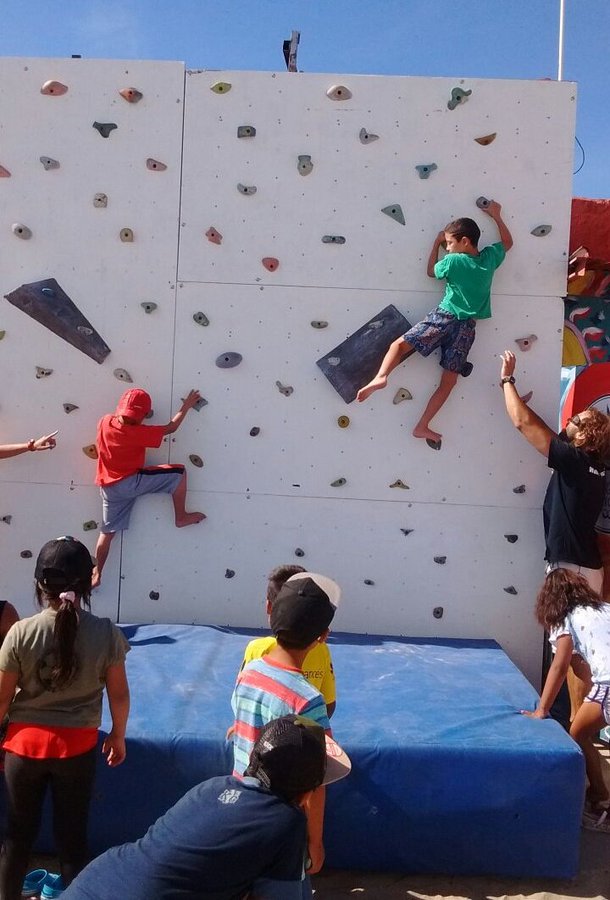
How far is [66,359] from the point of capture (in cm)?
461

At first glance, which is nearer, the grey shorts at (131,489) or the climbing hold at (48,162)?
the grey shorts at (131,489)

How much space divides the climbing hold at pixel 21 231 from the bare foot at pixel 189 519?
1952mm

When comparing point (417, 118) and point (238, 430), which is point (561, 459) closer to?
point (238, 430)

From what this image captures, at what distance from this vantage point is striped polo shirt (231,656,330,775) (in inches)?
80.1

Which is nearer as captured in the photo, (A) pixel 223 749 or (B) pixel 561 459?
(A) pixel 223 749

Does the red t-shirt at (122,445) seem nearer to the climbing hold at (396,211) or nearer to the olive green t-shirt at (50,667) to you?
the climbing hold at (396,211)

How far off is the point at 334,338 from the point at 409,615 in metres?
1.72

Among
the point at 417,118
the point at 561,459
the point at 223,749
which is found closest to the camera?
the point at 223,749

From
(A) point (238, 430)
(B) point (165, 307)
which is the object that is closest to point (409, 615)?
(A) point (238, 430)

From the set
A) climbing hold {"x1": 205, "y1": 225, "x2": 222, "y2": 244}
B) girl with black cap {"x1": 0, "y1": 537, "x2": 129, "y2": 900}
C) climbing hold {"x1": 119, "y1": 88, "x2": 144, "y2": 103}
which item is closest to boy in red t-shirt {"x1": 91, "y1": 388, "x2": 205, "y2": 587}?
climbing hold {"x1": 205, "y1": 225, "x2": 222, "y2": 244}

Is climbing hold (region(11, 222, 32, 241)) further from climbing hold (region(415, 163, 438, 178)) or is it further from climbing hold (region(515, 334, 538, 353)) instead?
climbing hold (region(515, 334, 538, 353))

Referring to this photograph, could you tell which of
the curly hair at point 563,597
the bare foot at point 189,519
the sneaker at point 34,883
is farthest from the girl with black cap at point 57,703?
the bare foot at point 189,519

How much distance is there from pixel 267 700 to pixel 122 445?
8.42 ft

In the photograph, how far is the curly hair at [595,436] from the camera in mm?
3898
